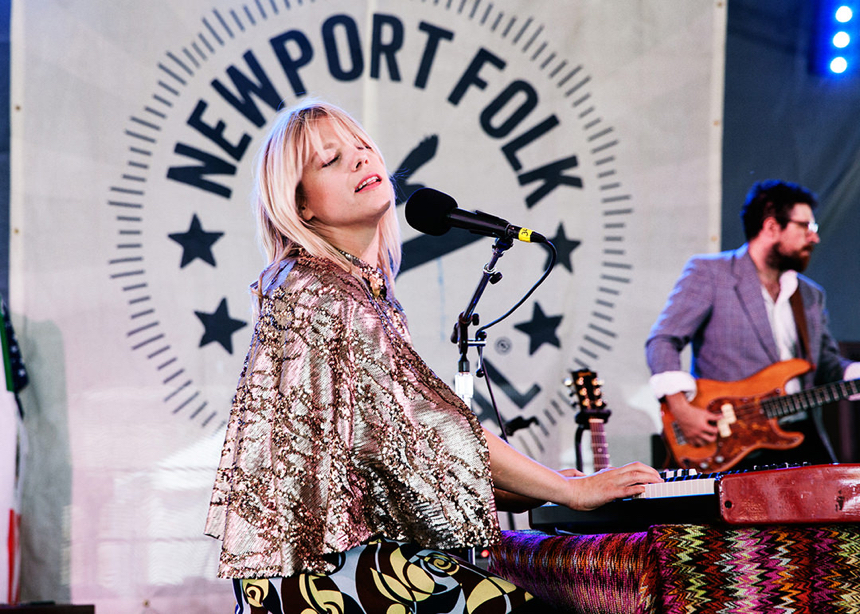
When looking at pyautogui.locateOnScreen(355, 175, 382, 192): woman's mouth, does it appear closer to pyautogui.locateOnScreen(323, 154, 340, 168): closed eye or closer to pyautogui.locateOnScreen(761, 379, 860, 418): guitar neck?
pyautogui.locateOnScreen(323, 154, 340, 168): closed eye

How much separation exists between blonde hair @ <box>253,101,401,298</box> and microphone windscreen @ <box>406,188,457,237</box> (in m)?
0.11

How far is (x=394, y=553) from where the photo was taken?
1550 mm

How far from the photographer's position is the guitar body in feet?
11.6

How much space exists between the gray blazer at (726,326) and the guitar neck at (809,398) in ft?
0.38

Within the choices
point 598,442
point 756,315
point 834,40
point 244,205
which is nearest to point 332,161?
point 598,442

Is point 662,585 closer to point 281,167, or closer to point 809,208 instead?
point 281,167

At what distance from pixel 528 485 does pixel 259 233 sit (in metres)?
0.86

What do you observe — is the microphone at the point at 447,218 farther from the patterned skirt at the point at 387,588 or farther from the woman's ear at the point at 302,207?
the patterned skirt at the point at 387,588

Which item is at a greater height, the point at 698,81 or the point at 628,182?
the point at 698,81

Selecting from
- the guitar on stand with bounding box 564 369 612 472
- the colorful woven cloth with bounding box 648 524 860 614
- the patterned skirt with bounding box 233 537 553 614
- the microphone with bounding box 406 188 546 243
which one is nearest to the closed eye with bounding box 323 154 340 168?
the microphone with bounding box 406 188 546 243

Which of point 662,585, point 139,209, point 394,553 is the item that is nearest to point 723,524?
point 662,585

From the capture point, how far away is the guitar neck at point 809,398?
3578 mm

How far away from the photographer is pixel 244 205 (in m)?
3.59

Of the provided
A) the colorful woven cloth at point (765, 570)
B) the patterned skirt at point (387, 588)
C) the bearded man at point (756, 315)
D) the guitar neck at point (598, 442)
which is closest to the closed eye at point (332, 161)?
the patterned skirt at point (387, 588)
